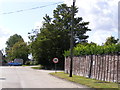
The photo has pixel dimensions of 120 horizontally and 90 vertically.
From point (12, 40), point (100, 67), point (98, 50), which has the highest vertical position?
point (12, 40)

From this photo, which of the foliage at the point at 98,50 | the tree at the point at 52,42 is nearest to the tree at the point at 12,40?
the tree at the point at 52,42

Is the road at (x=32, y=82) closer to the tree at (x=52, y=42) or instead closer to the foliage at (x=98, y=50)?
the foliage at (x=98, y=50)

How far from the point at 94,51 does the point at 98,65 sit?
1.65 meters

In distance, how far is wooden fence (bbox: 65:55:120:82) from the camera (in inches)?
763

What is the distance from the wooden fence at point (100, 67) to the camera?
63.6ft

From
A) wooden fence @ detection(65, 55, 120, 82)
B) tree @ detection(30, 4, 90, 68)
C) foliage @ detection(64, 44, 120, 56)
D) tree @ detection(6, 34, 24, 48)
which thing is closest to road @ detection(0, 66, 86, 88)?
wooden fence @ detection(65, 55, 120, 82)

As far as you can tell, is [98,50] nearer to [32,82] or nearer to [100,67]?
[100,67]

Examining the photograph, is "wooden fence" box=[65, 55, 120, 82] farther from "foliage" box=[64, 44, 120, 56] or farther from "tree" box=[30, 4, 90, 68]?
"tree" box=[30, 4, 90, 68]

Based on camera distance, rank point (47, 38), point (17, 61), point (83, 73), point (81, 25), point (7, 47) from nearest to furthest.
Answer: point (83, 73)
point (47, 38)
point (81, 25)
point (17, 61)
point (7, 47)

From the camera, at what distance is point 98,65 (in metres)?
22.8

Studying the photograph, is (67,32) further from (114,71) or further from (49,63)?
(114,71)

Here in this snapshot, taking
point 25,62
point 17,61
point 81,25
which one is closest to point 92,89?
point 81,25

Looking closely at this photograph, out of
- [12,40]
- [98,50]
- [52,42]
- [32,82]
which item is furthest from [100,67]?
[12,40]

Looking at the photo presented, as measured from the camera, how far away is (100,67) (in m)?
22.3
